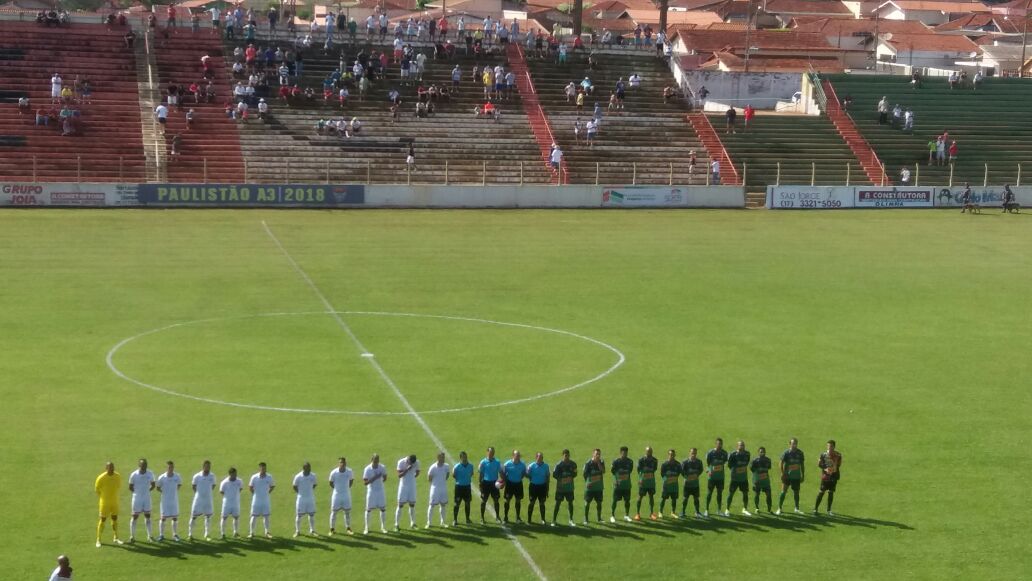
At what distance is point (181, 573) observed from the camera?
20.0 m

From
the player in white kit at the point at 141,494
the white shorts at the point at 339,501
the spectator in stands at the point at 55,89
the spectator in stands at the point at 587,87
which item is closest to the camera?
the player in white kit at the point at 141,494

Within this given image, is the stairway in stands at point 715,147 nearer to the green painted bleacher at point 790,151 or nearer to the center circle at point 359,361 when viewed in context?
the green painted bleacher at point 790,151

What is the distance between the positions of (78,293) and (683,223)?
28.7 meters

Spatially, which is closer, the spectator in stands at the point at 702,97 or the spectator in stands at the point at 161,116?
the spectator in stands at the point at 161,116

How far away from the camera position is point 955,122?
266 ft

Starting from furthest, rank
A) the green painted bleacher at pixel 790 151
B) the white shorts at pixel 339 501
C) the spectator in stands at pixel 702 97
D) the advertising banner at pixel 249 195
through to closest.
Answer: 1. the spectator in stands at pixel 702 97
2. the green painted bleacher at pixel 790 151
3. the advertising banner at pixel 249 195
4. the white shorts at pixel 339 501

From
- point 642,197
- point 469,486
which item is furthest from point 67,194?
point 469,486

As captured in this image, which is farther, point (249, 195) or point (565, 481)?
point (249, 195)

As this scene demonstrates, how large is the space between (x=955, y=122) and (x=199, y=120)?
44384 mm

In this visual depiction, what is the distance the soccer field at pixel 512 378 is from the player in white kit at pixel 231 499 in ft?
1.05

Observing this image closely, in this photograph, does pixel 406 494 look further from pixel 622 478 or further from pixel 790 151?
pixel 790 151

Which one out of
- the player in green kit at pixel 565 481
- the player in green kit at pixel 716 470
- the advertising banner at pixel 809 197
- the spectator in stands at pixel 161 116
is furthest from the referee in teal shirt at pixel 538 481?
the spectator in stands at pixel 161 116

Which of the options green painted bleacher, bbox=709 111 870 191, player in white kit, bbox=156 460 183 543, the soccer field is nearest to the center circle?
the soccer field

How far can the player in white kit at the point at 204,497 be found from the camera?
2139cm
